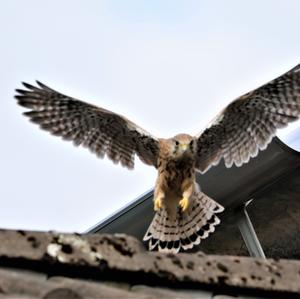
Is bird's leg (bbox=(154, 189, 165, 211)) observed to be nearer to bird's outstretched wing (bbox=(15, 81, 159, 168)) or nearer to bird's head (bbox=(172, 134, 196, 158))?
bird's head (bbox=(172, 134, 196, 158))

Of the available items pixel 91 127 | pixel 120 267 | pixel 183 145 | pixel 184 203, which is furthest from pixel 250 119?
pixel 120 267

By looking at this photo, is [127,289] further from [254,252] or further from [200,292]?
[254,252]

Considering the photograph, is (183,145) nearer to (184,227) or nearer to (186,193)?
(186,193)

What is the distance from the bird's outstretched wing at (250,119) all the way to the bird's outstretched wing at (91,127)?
49cm

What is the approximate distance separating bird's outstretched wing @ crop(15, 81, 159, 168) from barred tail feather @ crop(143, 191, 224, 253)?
637mm

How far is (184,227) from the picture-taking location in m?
6.50

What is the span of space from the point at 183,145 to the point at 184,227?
2.27 ft

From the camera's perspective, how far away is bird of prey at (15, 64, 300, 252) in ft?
20.7

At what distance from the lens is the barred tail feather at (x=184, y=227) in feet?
19.9

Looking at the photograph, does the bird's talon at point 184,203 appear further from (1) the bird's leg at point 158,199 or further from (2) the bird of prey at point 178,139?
(1) the bird's leg at point 158,199

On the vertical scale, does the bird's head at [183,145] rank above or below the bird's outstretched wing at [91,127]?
above

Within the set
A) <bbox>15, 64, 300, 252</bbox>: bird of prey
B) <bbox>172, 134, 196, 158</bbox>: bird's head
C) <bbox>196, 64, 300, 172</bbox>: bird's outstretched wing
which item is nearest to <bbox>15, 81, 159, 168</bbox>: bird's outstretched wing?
<bbox>15, 64, 300, 252</bbox>: bird of prey

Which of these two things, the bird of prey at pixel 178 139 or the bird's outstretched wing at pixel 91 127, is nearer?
the bird of prey at pixel 178 139

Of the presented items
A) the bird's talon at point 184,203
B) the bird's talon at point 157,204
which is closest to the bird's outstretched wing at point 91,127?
the bird's talon at point 184,203
